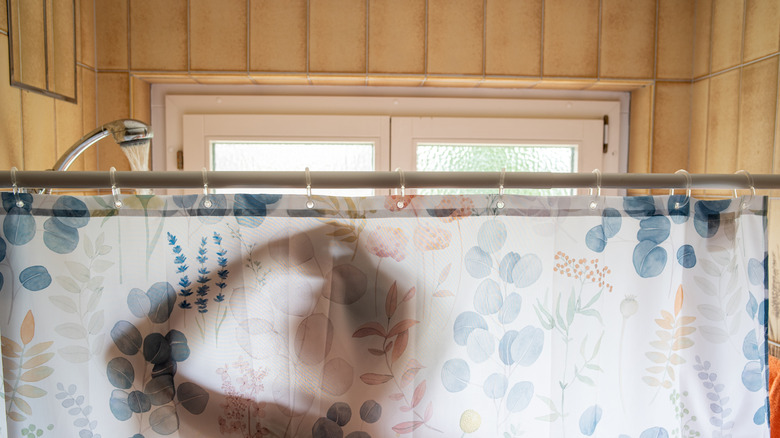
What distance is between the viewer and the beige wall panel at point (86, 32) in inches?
47.6

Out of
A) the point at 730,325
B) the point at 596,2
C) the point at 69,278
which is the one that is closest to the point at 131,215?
the point at 69,278

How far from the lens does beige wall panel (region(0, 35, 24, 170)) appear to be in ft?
2.91

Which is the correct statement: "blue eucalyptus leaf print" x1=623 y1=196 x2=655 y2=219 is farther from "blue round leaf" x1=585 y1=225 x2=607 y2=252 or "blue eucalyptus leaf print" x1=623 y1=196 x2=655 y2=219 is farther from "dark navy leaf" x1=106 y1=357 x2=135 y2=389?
"dark navy leaf" x1=106 y1=357 x2=135 y2=389

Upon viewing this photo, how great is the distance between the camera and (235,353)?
65 cm

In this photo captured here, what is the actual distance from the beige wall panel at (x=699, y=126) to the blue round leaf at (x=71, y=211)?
5.20 feet

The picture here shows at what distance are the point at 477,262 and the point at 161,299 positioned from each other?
0.49 meters

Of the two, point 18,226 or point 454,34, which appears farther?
point 454,34

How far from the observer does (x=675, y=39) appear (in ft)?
4.37

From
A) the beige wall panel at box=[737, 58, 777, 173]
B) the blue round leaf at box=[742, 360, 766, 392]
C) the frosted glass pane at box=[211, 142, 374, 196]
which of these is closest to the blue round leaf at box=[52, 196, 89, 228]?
the frosted glass pane at box=[211, 142, 374, 196]

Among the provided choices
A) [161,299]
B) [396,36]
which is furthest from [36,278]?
[396,36]

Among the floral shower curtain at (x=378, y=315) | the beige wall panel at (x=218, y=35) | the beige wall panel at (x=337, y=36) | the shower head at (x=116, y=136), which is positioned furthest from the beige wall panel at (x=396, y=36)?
the floral shower curtain at (x=378, y=315)

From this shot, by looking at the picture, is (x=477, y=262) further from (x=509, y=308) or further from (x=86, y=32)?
(x=86, y=32)

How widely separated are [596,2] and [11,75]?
1.56 m

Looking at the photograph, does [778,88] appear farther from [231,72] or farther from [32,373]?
→ [32,373]
